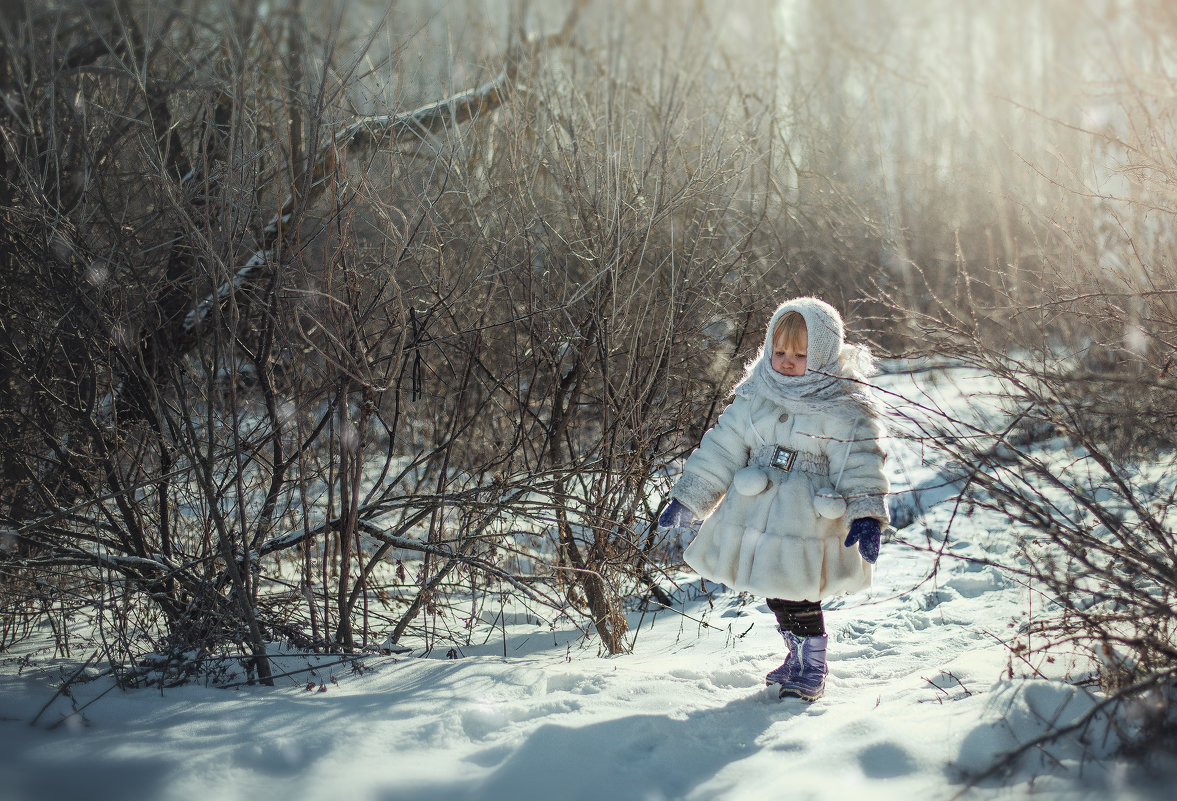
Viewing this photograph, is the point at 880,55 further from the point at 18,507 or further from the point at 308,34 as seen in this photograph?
the point at 18,507

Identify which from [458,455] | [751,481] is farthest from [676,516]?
[458,455]

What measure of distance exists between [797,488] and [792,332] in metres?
0.54

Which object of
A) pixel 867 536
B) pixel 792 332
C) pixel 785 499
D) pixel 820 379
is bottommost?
pixel 867 536

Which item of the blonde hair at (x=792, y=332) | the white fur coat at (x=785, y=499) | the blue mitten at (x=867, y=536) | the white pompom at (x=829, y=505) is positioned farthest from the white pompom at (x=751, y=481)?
the blonde hair at (x=792, y=332)

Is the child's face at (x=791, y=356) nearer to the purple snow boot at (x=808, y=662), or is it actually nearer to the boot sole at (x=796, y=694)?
the purple snow boot at (x=808, y=662)

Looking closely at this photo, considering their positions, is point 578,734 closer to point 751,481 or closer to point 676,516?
point 676,516

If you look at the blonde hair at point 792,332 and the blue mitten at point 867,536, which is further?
the blonde hair at point 792,332

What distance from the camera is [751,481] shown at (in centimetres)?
286

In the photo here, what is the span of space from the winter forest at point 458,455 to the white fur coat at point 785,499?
7.6 inches

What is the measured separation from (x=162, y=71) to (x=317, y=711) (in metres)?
4.19

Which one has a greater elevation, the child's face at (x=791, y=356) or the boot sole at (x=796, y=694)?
the child's face at (x=791, y=356)

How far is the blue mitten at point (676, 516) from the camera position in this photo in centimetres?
297

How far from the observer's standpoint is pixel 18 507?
3807 millimetres

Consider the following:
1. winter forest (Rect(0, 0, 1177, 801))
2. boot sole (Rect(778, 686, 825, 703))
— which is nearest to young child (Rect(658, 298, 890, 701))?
boot sole (Rect(778, 686, 825, 703))
